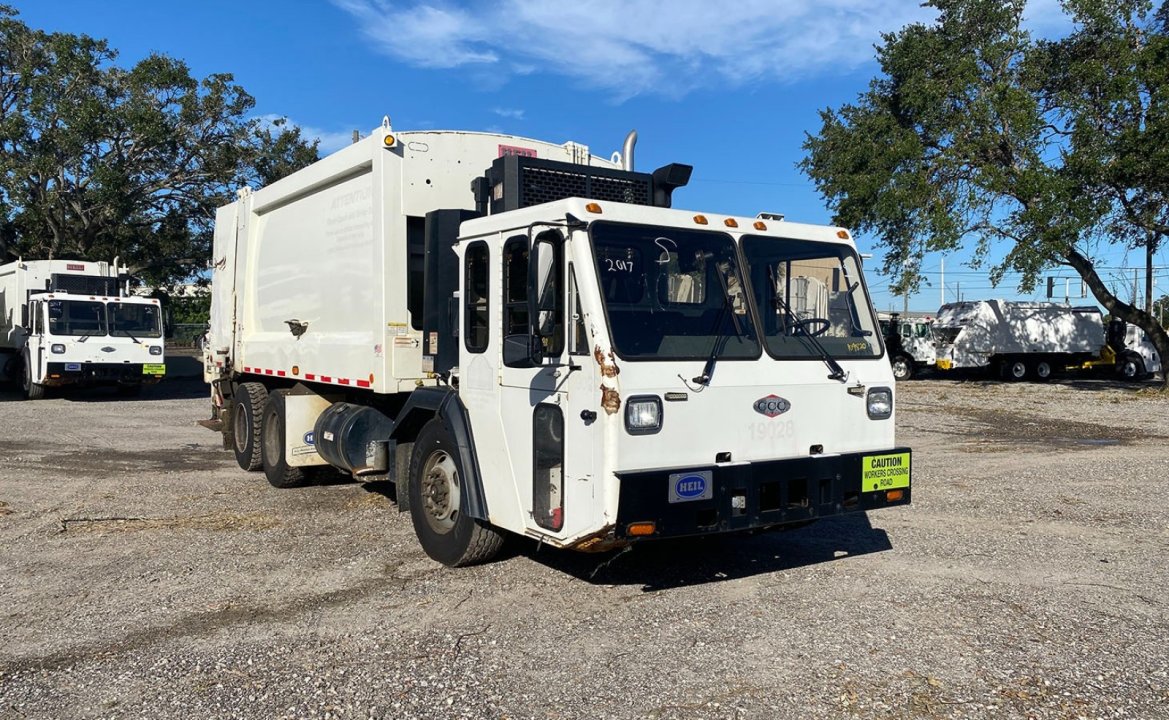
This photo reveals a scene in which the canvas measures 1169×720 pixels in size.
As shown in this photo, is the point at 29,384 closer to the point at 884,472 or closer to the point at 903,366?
the point at 884,472

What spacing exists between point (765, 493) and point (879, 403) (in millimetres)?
1117

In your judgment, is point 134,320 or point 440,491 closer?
point 440,491

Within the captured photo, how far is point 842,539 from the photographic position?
24.1ft

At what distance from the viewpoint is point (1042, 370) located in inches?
1283

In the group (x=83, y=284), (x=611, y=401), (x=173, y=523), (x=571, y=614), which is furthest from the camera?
(x=83, y=284)

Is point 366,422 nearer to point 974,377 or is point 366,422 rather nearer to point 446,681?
point 446,681

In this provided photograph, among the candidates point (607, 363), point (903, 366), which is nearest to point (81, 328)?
point (607, 363)

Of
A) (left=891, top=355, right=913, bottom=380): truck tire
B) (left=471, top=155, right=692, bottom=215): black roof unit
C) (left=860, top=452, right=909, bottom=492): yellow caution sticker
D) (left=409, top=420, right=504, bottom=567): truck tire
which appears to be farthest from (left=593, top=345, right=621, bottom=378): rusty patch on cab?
(left=891, top=355, right=913, bottom=380): truck tire

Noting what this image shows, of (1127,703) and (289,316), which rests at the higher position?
(289,316)

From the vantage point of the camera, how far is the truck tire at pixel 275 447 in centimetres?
935

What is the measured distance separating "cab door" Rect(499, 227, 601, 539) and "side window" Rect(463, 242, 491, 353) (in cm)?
32

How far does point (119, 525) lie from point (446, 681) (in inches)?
185

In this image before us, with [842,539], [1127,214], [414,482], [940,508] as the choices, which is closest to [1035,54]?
[1127,214]

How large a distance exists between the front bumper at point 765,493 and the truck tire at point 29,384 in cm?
1990
